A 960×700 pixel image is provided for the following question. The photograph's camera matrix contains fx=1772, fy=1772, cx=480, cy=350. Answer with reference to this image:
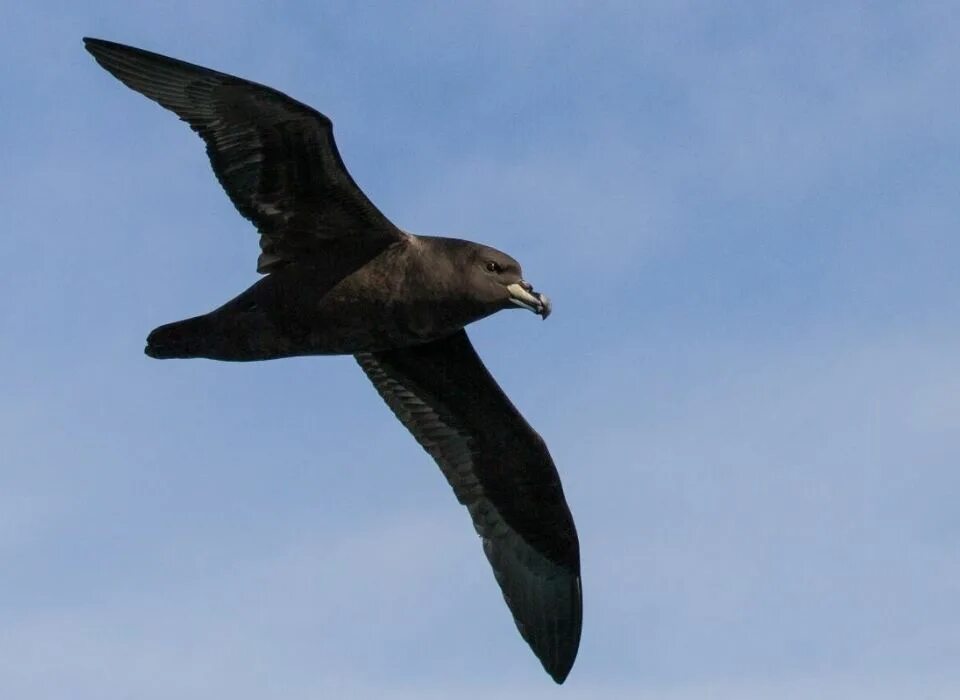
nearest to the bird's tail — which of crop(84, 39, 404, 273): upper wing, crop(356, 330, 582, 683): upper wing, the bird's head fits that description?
crop(84, 39, 404, 273): upper wing

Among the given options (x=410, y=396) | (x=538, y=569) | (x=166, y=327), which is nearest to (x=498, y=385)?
(x=410, y=396)

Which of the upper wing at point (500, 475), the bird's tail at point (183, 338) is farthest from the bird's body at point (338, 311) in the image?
the upper wing at point (500, 475)

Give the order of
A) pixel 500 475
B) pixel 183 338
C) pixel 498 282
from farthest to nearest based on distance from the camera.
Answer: pixel 500 475 < pixel 183 338 < pixel 498 282

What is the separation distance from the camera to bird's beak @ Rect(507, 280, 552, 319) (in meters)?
12.8

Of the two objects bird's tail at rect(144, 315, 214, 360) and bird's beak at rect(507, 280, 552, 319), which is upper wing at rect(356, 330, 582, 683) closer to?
bird's beak at rect(507, 280, 552, 319)

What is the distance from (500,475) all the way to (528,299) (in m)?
2.76

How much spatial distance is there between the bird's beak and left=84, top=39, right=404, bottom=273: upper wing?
3.12 ft

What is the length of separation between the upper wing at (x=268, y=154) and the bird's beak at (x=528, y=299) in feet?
3.12

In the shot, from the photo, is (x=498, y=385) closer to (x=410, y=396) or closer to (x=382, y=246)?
(x=410, y=396)

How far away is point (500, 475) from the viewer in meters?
15.1

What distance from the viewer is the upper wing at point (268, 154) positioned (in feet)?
40.3

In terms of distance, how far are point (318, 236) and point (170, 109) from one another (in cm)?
143

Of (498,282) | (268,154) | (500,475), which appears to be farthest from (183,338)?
(500,475)

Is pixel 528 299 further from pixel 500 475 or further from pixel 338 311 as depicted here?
pixel 500 475
